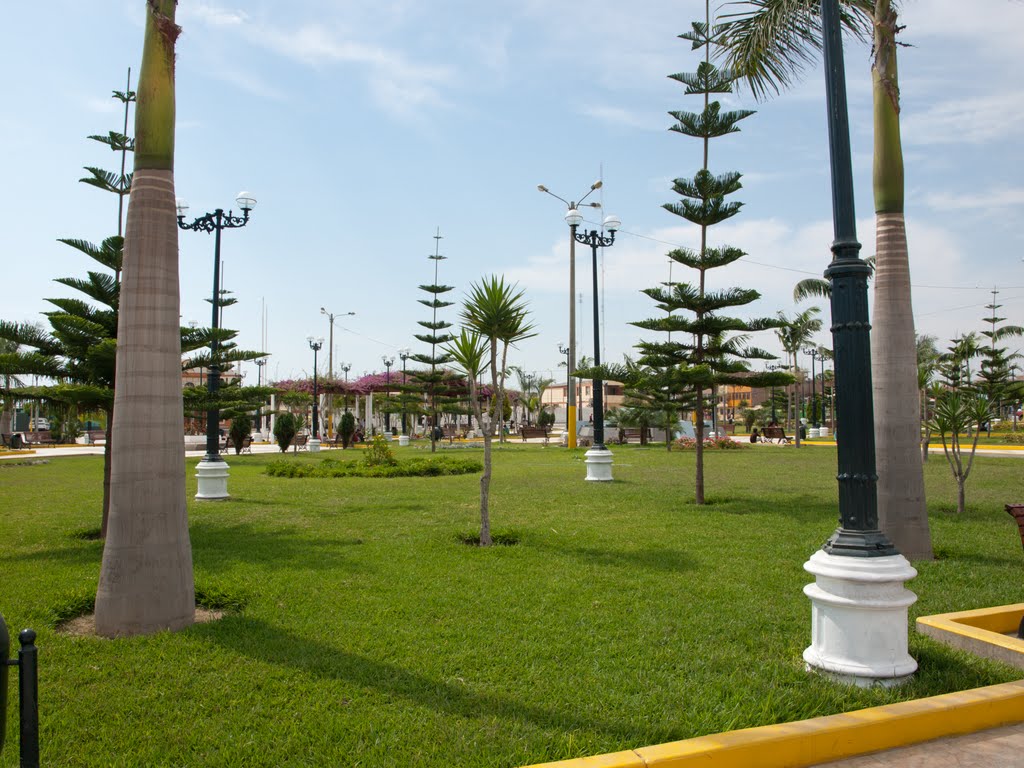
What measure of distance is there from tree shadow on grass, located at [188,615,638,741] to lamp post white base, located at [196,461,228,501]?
7894 millimetres

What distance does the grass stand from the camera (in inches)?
133

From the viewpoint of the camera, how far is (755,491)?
13156mm

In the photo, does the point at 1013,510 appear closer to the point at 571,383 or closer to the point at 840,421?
the point at 840,421

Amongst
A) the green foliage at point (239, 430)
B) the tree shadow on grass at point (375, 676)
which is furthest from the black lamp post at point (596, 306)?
the green foliage at point (239, 430)

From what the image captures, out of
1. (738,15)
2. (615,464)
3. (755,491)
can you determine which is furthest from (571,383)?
(738,15)

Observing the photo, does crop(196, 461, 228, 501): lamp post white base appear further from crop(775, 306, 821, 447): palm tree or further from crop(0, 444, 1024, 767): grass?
crop(775, 306, 821, 447): palm tree

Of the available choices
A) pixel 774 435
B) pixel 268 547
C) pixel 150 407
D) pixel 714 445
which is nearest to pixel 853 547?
pixel 150 407

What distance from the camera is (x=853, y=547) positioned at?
13.3 feet

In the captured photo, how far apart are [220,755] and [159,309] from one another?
306cm


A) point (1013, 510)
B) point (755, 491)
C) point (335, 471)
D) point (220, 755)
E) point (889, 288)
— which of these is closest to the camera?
point (220, 755)

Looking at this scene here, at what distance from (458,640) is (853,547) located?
241 cm

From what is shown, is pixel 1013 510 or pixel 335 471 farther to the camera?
pixel 335 471

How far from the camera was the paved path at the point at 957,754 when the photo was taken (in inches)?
130

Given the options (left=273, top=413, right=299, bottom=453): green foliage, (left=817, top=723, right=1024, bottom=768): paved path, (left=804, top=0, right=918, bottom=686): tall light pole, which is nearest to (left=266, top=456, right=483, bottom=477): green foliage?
(left=273, top=413, right=299, bottom=453): green foliage
